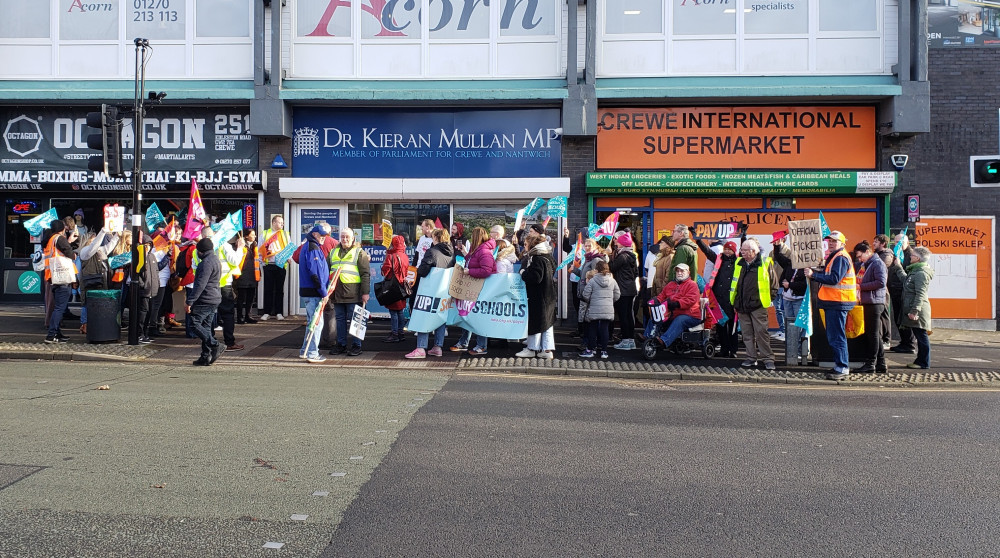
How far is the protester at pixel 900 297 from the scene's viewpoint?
13.0 m

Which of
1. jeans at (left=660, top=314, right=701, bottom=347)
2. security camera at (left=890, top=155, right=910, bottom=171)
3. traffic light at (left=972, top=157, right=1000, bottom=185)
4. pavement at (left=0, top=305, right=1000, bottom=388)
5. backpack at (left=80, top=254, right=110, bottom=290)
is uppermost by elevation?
security camera at (left=890, top=155, right=910, bottom=171)

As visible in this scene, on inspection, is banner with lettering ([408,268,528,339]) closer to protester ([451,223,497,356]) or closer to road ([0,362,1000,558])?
protester ([451,223,497,356])

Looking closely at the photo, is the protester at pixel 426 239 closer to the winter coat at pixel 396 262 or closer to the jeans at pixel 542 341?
the winter coat at pixel 396 262

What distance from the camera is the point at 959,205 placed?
1672cm

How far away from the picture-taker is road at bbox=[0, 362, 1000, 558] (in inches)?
174

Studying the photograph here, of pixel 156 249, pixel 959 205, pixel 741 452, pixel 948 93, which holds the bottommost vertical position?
pixel 741 452

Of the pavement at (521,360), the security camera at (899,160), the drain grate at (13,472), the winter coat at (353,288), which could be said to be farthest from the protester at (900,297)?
the drain grate at (13,472)

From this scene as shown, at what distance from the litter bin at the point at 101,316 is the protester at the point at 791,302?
1022 cm

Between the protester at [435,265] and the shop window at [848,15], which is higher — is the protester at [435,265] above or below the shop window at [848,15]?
below

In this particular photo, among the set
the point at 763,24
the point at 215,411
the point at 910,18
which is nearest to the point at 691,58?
the point at 763,24

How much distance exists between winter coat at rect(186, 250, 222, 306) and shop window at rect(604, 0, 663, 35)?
951 cm

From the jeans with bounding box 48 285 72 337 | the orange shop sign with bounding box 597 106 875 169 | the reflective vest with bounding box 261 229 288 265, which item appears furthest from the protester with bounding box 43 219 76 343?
the orange shop sign with bounding box 597 106 875 169

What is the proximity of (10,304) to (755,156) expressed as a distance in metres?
15.9

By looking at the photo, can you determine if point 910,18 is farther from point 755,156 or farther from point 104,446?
point 104,446
